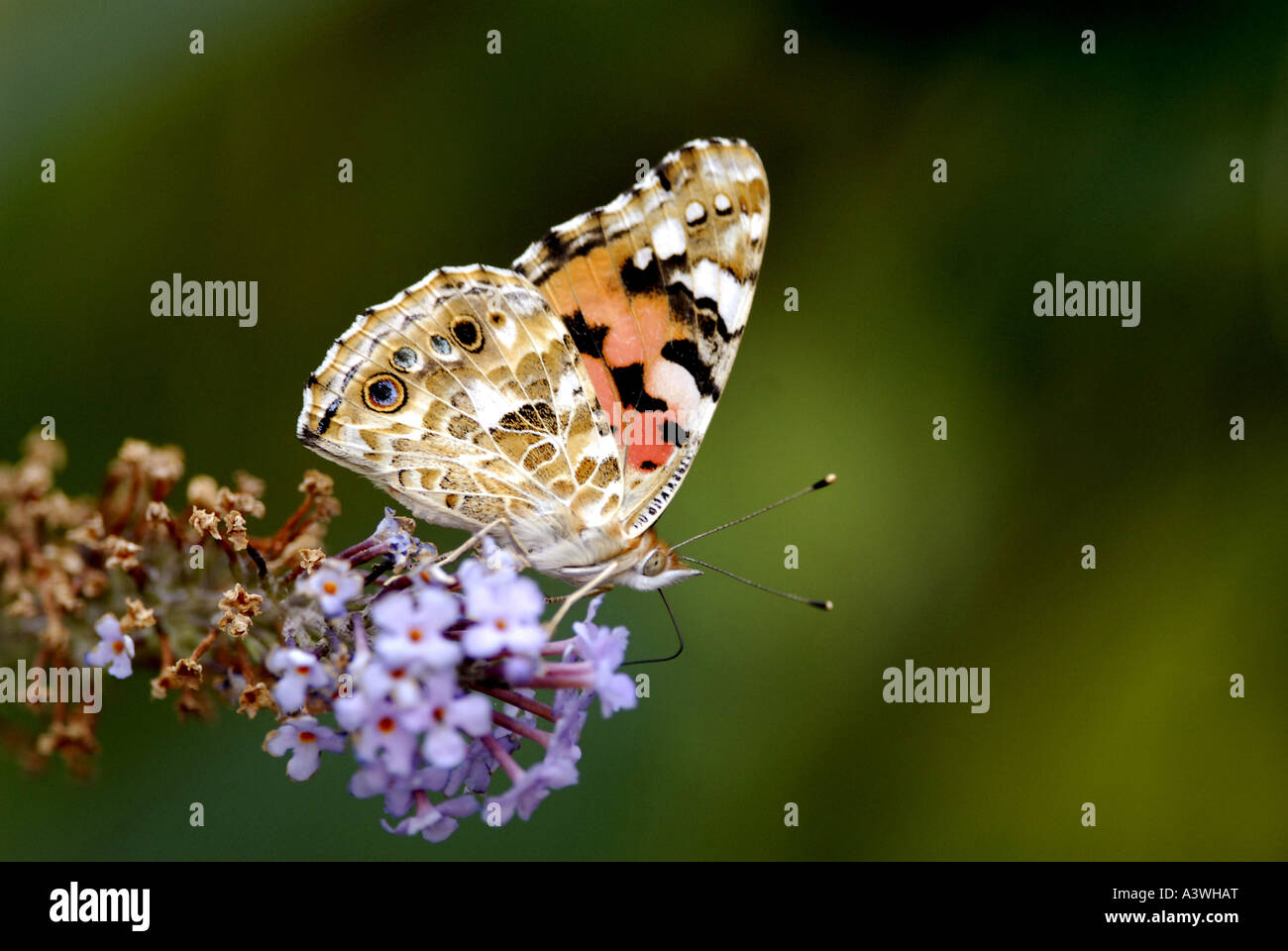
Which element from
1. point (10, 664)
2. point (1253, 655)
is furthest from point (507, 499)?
point (1253, 655)

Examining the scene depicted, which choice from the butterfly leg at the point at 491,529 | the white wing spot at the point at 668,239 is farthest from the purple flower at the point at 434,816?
the white wing spot at the point at 668,239

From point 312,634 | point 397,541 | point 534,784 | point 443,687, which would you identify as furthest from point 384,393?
point 534,784

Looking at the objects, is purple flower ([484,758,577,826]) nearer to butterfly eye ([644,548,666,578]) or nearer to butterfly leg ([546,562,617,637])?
butterfly leg ([546,562,617,637])

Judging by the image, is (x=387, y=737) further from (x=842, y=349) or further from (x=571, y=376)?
(x=842, y=349)

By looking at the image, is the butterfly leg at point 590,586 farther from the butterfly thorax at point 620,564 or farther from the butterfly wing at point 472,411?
the butterfly wing at point 472,411

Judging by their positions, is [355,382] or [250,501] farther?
[355,382]

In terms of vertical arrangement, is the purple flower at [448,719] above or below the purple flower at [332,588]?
below

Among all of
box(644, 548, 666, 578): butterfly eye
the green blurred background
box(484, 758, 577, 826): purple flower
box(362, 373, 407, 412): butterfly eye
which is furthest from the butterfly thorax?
the green blurred background

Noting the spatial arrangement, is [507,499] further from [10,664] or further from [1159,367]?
[1159,367]
